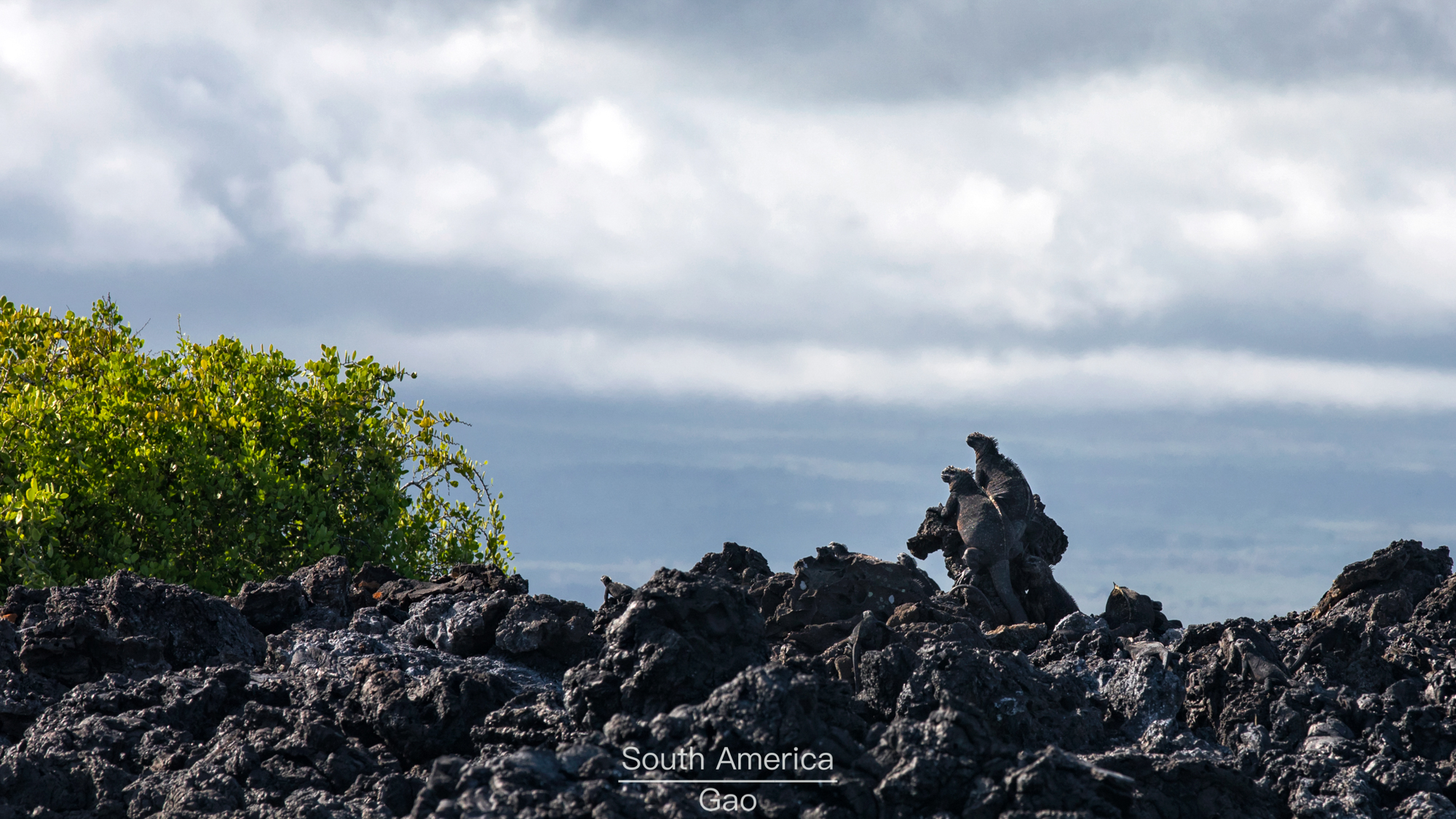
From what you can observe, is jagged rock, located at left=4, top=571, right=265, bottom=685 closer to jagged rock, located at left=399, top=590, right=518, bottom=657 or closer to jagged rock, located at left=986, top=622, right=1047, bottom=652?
jagged rock, located at left=399, top=590, right=518, bottom=657

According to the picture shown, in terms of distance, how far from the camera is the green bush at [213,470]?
1379cm

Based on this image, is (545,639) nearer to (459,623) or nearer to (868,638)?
(459,623)

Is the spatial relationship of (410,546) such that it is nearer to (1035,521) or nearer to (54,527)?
(54,527)

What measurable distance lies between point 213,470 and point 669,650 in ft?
32.7

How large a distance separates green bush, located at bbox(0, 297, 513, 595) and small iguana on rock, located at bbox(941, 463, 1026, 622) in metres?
6.54

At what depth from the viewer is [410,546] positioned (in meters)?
15.7

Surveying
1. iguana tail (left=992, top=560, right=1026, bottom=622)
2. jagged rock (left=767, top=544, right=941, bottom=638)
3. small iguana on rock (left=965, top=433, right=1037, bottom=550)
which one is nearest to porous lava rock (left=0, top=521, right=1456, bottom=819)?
jagged rock (left=767, top=544, right=941, bottom=638)

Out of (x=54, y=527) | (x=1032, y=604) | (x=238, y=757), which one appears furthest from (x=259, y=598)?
(x=1032, y=604)

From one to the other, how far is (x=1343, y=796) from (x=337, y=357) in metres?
13.1

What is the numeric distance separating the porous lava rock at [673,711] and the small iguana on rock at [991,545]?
2578 millimetres

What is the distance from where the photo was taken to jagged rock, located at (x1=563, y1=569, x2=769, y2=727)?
6016mm

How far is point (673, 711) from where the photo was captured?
18.7 feet

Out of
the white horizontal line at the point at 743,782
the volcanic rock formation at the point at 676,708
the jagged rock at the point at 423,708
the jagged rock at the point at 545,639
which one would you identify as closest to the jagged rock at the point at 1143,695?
the volcanic rock formation at the point at 676,708

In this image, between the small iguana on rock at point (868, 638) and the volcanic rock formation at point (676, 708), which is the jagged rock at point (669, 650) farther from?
the small iguana on rock at point (868, 638)
